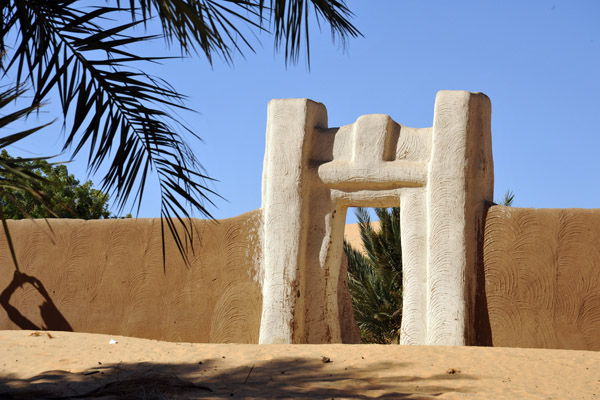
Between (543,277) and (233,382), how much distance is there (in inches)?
132

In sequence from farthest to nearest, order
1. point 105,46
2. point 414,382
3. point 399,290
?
point 399,290 < point 414,382 < point 105,46

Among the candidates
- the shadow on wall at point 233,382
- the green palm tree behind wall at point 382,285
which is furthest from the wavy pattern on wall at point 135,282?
the green palm tree behind wall at point 382,285

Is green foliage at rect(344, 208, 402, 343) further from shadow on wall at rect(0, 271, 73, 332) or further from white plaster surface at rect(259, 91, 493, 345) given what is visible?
shadow on wall at rect(0, 271, 73, 332)

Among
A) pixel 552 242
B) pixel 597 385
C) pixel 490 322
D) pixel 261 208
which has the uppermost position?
pixel 261 208

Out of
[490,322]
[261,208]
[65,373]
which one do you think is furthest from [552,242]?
[65,373]

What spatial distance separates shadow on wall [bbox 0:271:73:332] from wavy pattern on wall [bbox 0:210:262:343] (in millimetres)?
12

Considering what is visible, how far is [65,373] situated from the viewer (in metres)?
5.65

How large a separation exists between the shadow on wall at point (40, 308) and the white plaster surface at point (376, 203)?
108 inches

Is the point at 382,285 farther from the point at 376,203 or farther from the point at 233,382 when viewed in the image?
the point at 233,382

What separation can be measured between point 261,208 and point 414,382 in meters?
3.26

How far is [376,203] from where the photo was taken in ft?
24.0

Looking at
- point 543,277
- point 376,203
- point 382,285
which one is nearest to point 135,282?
point 376,203

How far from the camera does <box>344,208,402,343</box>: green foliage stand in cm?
1178

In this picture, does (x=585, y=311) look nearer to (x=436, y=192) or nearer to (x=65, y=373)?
(x=436, y=192)
